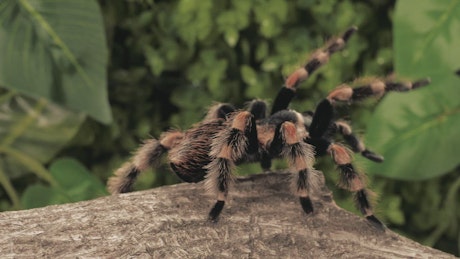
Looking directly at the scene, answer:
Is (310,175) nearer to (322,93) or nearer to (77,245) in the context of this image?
(77,245)

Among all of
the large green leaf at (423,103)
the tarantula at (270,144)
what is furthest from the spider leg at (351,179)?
the large green leaf at (423,103)

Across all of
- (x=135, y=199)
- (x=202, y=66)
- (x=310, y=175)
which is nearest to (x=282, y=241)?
(x=310, y=175)

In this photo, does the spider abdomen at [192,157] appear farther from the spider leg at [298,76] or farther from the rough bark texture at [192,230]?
the spider leg at [298,76]

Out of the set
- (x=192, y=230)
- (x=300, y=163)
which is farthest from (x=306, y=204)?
(x=192, y=230)

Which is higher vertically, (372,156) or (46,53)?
(46,53)

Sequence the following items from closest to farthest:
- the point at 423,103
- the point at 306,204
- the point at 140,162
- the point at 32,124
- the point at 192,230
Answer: the point at 192,230
the point at 306,204
the point at 140,162
the point at 423,103
the point at 32,124

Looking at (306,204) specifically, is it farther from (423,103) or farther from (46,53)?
(46,53)

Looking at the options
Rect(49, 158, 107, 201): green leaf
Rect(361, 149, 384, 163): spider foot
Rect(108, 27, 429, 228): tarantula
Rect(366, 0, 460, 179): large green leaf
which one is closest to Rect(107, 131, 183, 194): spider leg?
Rect(108, 27, 429, 228): tarantula
